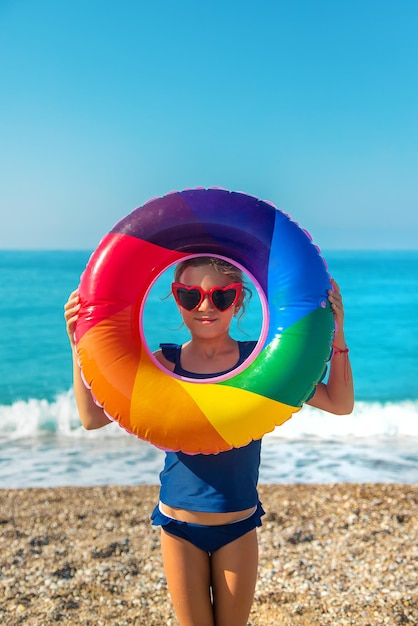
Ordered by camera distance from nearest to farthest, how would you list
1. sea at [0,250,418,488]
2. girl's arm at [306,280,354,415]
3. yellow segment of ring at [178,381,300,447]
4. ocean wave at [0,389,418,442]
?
yellow segment of ring at [178,381,300,447], girl's arm at [306,280,354,415], sea at [0,250,418,488], ocean wave at [0,389,418,442]

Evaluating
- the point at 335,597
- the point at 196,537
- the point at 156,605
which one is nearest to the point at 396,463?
A: the point at 335,597

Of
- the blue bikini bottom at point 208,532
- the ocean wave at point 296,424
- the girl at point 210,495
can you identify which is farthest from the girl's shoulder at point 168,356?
the ocean wave at point 296,424

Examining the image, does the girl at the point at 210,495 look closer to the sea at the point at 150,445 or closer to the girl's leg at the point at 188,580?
the girl's leg at the point at 188,580

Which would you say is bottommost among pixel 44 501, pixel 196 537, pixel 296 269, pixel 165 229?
pixel 44 501

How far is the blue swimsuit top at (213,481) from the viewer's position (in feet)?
7.37

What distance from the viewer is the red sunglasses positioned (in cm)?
226

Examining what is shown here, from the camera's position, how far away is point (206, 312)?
2.27m

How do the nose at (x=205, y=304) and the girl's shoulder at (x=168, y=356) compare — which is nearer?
the nose at (x=205, y=304)

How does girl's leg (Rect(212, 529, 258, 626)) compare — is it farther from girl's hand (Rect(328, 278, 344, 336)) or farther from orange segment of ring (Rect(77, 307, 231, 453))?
girl's hand (Rect(328, 278, 344, 336))

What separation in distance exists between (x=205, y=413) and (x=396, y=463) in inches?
202

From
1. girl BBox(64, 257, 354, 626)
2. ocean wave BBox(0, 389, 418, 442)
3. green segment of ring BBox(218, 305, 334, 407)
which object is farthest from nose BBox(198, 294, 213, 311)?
ocean wave BBox(0, 389, 418, 442)

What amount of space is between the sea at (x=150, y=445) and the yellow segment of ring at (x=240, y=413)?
0.34m

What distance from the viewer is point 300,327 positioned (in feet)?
7.23

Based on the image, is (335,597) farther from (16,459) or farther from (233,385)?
(16,459)
